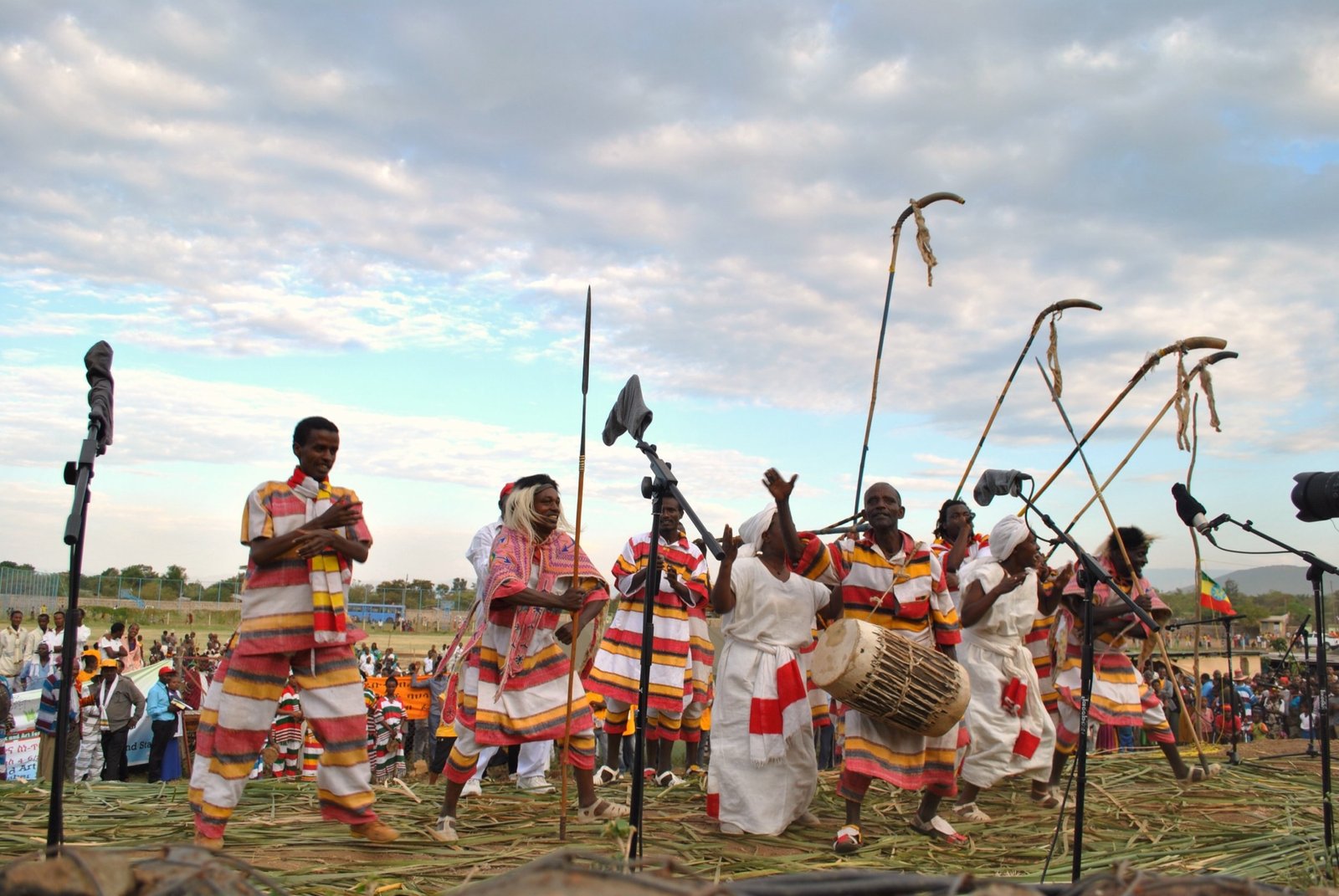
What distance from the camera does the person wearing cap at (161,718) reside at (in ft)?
43.0

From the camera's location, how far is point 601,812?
6.82 meters

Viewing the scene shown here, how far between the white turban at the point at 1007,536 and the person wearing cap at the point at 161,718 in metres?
10.1

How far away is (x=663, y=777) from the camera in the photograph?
867 centimetres

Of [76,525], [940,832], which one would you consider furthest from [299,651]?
[940,832]

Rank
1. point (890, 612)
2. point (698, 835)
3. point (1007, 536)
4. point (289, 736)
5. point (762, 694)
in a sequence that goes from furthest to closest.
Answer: point (289, 736), point (1007, 536), point (890, 612), point (762, 694), point (698, 835)

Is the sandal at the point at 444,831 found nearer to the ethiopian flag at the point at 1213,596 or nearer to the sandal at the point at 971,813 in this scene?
the sandal at the point at 971,813

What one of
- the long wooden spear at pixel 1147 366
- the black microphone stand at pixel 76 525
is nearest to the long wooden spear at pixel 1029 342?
the long wooden spear at pixel 1147 366

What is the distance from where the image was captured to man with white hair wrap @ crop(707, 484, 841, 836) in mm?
6523

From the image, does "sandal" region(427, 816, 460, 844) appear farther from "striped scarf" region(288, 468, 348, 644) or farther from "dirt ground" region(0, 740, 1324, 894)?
"striped scarf" region(288, 468, 348, 644)

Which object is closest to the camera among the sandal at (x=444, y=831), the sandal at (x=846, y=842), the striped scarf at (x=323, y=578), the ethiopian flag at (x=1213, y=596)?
the striped scarf at (x=323, y=578)

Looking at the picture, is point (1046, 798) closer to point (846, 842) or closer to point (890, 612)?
point (890, 612)

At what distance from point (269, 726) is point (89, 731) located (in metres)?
8.39

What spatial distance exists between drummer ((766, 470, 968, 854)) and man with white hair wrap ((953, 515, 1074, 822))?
2.20ft

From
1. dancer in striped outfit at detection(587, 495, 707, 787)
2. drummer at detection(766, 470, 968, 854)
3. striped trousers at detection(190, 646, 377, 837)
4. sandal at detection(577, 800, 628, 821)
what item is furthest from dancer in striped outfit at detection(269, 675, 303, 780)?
drummer at detection(766, 470, 968, 854)
